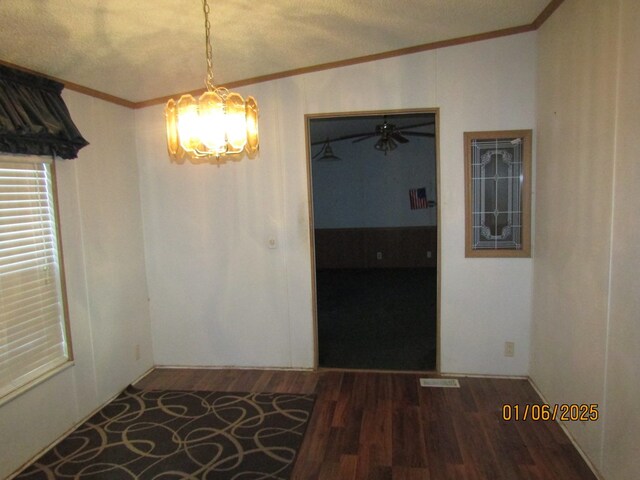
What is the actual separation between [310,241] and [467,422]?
6.14ft

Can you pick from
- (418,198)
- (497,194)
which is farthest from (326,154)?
(497,194)

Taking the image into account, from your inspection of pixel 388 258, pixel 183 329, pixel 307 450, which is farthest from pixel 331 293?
pixel 307 450

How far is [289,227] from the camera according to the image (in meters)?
3.92

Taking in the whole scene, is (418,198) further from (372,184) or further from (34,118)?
(34,118)

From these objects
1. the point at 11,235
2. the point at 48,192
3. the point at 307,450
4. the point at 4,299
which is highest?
the point at 48,192

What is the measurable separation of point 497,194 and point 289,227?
1766 millimetres

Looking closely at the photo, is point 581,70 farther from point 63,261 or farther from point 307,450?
point 63,261

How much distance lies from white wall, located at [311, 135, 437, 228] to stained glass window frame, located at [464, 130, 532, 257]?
181 inches

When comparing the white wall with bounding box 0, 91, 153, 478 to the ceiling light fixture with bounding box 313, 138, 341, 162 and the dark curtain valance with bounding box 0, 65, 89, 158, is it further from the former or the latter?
the ceiling light fixture with bounding box 313, 138, 341, 162

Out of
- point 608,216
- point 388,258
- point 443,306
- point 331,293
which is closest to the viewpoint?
point 608,216

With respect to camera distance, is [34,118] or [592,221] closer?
[592,221]

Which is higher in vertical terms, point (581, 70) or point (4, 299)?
point (581, 70)

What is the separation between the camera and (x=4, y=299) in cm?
269

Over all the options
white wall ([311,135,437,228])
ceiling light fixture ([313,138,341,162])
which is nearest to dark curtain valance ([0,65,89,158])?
ceiling light fixture ([313,138,341,162])
